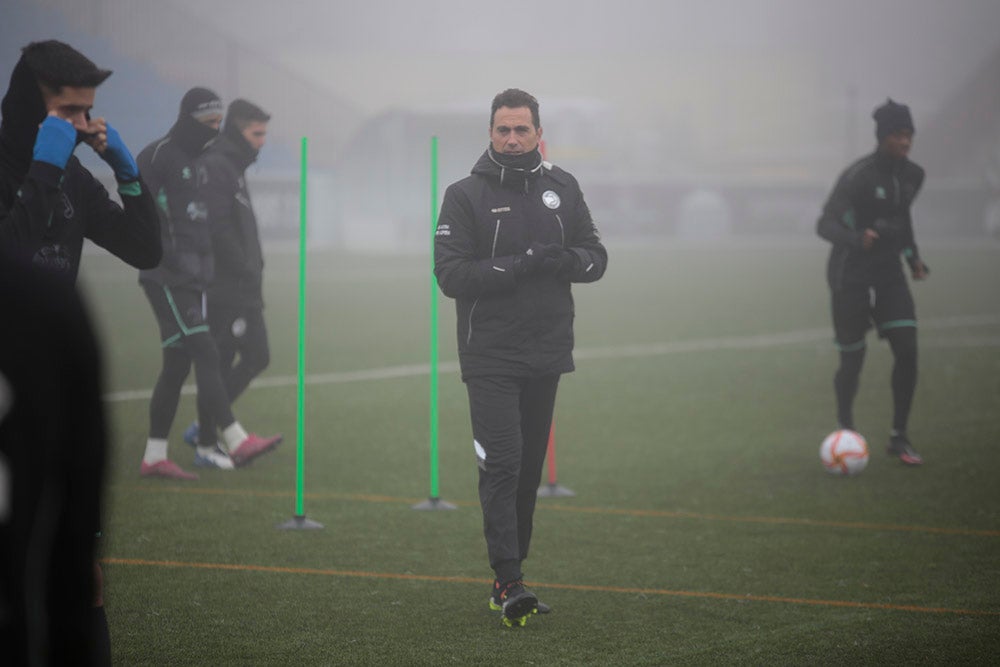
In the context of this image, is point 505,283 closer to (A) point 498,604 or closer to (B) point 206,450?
(A) point 498,604

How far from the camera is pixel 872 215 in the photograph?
8992 millimetres

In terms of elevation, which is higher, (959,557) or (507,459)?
(507,459)

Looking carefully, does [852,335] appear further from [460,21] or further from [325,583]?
[460,21]

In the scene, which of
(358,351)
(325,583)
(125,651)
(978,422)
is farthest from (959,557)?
(358,351)

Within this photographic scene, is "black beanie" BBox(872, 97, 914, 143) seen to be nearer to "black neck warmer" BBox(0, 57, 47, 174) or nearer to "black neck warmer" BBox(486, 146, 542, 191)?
"black neck warmer" BBox(486, 146, 542, 191)

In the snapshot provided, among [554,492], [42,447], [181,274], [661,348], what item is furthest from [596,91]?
[42,447]

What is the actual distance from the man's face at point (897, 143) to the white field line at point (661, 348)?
19.6 ft

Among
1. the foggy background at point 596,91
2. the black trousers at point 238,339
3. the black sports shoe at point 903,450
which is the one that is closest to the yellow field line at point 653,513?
the black trousers at point 238,339

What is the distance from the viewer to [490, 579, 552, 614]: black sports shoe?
5.30 m

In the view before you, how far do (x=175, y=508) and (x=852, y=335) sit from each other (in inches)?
Result: 171

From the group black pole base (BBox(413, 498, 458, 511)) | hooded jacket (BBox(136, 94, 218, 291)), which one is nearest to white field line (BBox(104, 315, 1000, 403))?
hooded jacket (BBox(136, 94, 218, 291))

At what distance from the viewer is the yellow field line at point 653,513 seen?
7043 millimetres

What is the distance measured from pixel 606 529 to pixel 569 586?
4.00ft

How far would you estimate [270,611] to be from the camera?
5438mm
